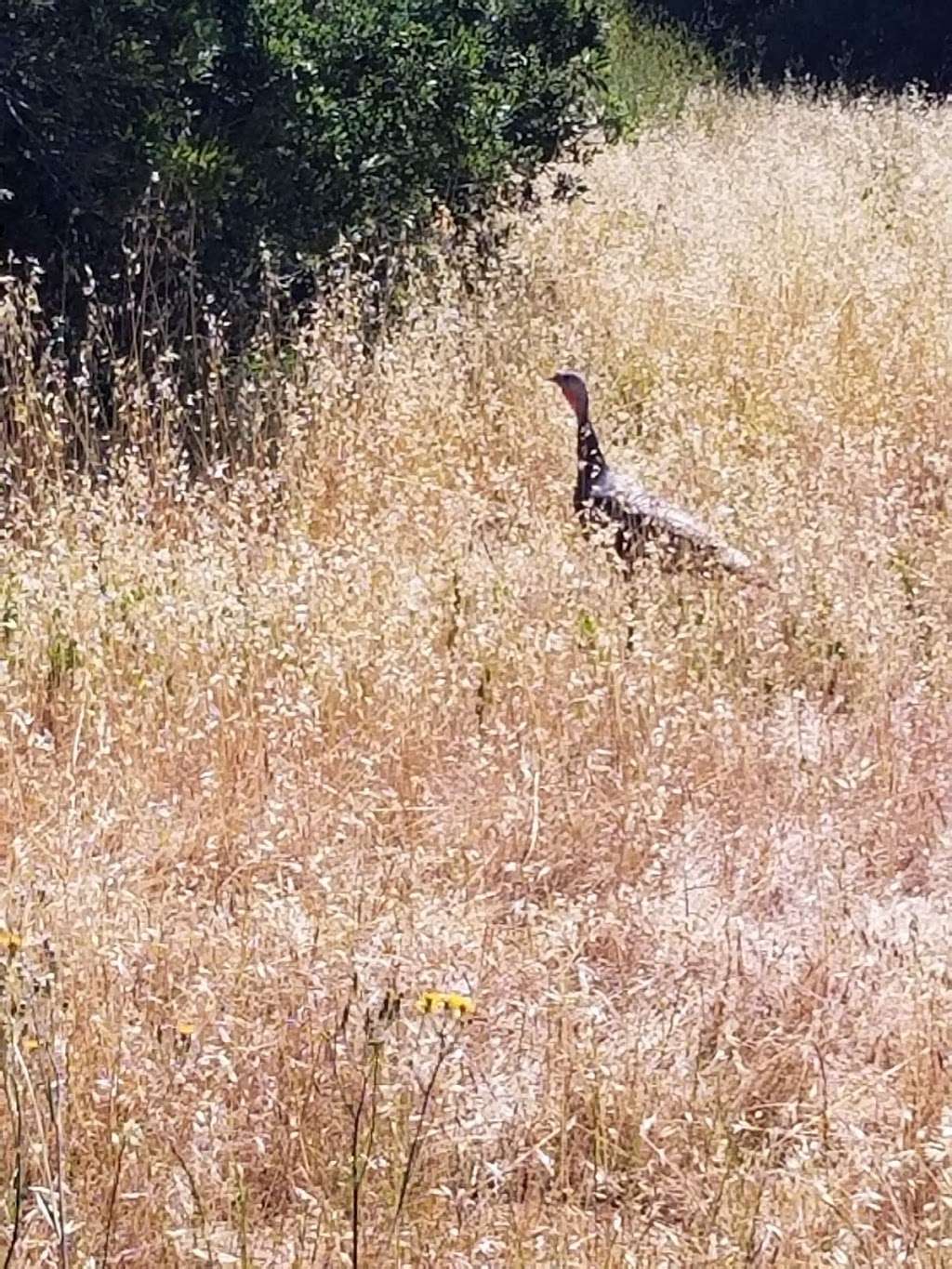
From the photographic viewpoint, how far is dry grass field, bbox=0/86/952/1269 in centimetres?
240

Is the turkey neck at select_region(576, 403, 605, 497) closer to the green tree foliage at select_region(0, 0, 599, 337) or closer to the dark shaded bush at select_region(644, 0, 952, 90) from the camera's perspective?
the green tree foliage at select_region(0, 0, 599, 337)

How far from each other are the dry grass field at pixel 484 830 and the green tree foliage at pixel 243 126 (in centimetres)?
64

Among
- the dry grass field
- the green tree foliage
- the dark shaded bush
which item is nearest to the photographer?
the dry grass field

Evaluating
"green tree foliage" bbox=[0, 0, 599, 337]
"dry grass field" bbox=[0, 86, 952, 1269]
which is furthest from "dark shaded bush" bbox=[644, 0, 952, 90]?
"dry grass field" bbox=[0, 86, 952, 1269]

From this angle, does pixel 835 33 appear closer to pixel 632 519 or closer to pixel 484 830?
pixel 632 519

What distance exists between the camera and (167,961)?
9.50ft

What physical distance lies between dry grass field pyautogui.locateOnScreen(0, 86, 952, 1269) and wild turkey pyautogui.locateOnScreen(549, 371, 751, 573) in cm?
11

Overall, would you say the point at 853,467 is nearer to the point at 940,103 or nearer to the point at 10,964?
the point at 10,964

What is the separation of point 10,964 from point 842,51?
16909 mm

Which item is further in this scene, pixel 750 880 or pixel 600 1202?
pixel 750 880

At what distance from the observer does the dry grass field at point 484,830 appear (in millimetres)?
2404

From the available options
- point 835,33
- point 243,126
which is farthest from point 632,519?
point 835,33

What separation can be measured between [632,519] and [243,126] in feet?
7.51

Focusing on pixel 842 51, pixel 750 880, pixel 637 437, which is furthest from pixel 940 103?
pixel 750 880
